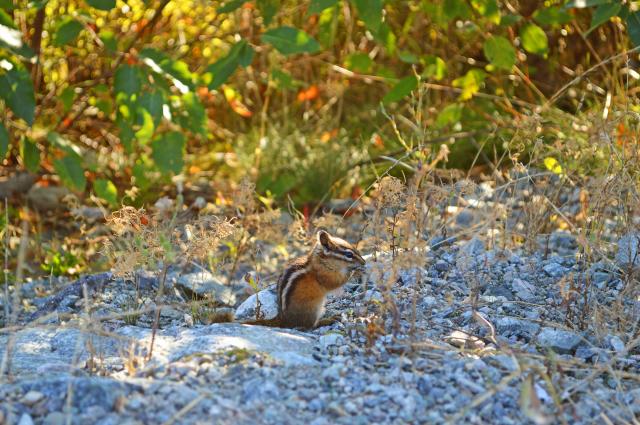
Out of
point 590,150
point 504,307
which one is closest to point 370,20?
point 590,150

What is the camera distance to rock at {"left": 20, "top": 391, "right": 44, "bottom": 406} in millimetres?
3432

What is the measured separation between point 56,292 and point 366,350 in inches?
107

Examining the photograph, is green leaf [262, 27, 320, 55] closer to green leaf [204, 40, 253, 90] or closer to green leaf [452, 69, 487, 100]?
green leaf [204, 40, 253, 90]

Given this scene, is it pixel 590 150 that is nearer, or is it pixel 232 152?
pixel 590 150

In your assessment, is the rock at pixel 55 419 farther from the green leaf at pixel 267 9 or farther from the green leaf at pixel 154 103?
the green leaf at pixel 267 9

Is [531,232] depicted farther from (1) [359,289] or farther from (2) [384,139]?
(2) [384,139]

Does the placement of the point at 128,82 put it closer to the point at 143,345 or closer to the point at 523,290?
the point at 143,345

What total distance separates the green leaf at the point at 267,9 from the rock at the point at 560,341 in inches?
116

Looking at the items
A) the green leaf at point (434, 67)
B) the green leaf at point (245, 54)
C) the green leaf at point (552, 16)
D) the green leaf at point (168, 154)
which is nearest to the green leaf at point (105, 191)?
the green leaf at point (168, 154)

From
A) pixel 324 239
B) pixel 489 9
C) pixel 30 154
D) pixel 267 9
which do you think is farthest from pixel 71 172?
pixel 489 9

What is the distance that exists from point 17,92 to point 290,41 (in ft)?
5.14

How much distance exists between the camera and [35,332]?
469 centimetres

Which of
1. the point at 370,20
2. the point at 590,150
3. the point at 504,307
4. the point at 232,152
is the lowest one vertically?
the point at 232,152

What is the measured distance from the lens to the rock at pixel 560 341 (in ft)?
13.9
